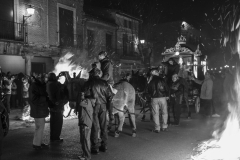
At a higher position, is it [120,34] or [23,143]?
[120,34]

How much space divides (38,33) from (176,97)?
41.0 feet

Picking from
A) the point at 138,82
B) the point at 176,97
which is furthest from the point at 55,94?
the point at 138,82

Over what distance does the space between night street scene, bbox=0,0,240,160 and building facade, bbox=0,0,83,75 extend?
66 millimetres

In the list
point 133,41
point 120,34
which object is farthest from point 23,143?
point 133,41

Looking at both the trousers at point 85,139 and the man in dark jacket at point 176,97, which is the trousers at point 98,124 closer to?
the trousers at point 85,139

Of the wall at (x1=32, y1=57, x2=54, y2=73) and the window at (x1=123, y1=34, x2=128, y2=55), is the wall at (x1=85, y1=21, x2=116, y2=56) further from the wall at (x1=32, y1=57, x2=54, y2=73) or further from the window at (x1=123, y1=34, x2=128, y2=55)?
the wall at (x1=32, y1=57, x2=54, y2=73)

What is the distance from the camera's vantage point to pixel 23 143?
24.8 feet

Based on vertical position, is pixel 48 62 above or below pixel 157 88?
above

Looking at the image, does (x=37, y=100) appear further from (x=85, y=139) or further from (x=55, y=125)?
(x=85, y=139)

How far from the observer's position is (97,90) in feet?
20.8

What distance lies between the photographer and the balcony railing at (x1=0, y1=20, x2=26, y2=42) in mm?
16547

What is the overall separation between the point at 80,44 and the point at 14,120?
12.1m

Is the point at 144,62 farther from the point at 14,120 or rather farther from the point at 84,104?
the point at 84,104

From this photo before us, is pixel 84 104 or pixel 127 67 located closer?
pixel 84 104
